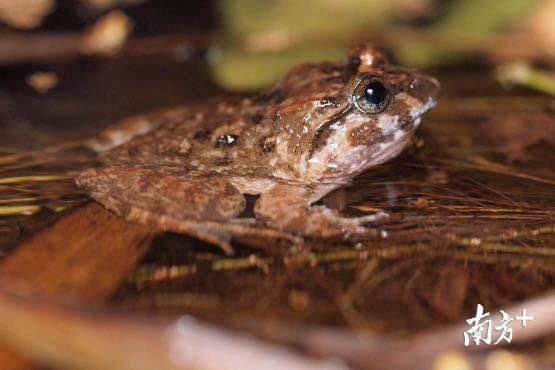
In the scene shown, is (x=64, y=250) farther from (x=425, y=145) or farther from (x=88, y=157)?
(x=425, y=145)

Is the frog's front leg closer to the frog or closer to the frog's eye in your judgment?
the frog

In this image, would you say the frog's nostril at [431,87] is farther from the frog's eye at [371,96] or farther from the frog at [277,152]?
the frog's eye at [371,96]

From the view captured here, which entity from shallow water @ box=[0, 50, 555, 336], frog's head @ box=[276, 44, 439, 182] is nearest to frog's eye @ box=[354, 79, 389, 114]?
frog's head @ box=[276, 44, 439, 182]

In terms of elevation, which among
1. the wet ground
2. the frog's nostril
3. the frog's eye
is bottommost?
the wet ground

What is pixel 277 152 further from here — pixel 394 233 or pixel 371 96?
pixel 394 233

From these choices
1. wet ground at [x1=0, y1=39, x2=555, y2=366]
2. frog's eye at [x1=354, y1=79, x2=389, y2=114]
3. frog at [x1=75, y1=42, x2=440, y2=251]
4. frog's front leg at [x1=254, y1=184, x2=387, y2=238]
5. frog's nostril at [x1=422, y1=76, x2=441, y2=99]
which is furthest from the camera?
frog's nostril at [x1=422, y1=76, x2=441, y2=99]

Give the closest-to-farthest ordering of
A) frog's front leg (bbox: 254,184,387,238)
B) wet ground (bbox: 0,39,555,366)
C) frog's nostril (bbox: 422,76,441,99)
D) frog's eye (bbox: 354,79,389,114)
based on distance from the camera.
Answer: wet ground (bbox: 0,39,555,366) → frog's front leg (bbox: 254,184,387,238) → frog's eye (bbox: 354,79,389,114) → frog's nostril (bbox: 422,76,441,99)

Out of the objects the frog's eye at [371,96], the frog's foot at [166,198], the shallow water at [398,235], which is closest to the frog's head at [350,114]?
the frog's eye at [371,96]

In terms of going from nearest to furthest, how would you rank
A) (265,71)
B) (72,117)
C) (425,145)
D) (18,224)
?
(18,224), (425,145), (72,117), (265,71)

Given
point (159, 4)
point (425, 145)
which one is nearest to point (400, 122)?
point (425, 145)
